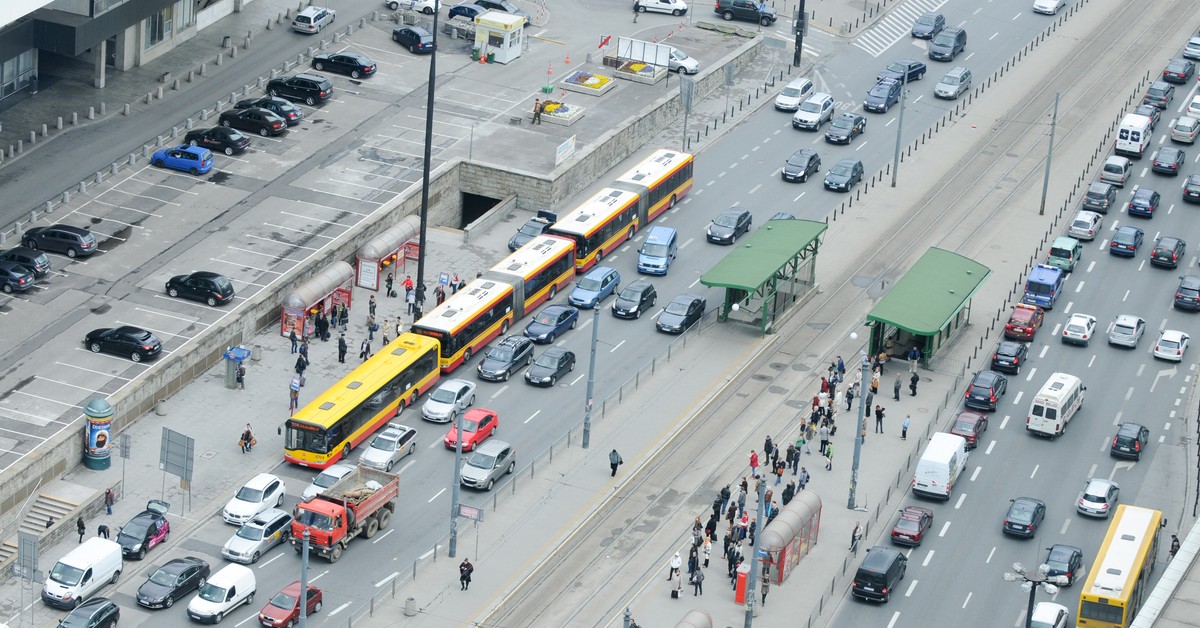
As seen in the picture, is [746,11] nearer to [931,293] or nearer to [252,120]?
[252,120]

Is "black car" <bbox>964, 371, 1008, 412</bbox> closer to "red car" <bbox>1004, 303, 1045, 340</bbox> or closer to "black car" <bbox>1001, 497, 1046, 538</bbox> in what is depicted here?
"red car" <bbox>1004, 303, 1045, 340</bbox>

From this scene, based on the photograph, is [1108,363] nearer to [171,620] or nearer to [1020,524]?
[1020,524]

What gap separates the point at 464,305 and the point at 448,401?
691cm

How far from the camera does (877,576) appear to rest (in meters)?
93.4

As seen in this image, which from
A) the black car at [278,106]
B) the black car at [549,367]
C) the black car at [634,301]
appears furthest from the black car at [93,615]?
the black car at [278,106]

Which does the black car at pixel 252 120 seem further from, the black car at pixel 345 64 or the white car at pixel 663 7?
the white car at pixel 663 7

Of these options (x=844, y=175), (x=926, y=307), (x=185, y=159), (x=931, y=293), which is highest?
(x=931, y=293)

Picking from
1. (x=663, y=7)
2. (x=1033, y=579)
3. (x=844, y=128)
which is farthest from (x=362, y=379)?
(x=663, y=7)

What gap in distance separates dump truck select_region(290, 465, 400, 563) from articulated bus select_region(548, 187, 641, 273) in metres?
25.5

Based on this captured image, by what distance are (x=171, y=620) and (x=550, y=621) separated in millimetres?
14873

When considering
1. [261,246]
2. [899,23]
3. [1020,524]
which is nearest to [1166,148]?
[899,23]

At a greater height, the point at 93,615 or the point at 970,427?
the point at 970,427

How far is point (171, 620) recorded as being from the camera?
296 ft

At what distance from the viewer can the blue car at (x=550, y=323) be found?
113 metres
